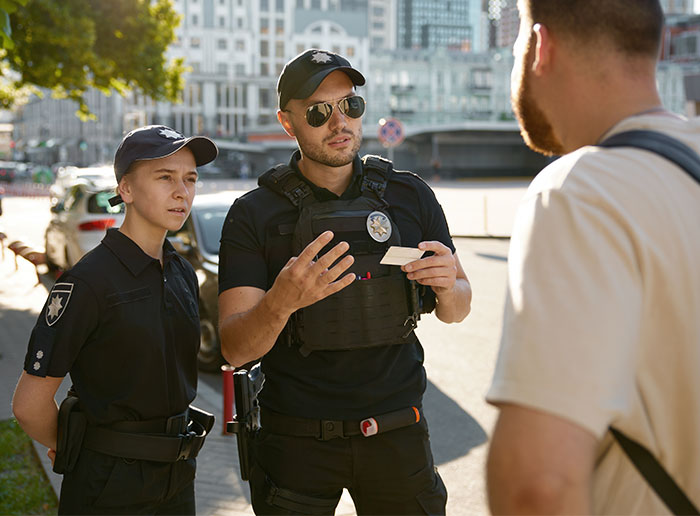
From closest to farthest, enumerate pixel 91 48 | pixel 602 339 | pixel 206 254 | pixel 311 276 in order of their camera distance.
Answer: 1. pixel 602 339
2. pixel 311 276
3. pixel 206 254
4. pixel 91 48

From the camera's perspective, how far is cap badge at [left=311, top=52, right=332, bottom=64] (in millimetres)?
2891

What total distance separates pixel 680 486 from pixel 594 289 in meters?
0.39

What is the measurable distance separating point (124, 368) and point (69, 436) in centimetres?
29

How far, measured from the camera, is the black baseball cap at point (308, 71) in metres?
2.87

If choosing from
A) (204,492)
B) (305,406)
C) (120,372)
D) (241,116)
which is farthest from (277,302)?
(241,116)

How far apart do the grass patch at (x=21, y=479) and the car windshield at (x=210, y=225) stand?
3.04 meters

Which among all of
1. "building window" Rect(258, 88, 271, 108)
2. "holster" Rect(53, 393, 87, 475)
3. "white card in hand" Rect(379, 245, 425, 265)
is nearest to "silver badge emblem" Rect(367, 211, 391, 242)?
"white card in hand" Rect(379, 245, 425, 265)

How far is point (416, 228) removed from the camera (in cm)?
296

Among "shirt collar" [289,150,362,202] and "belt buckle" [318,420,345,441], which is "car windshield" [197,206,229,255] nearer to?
"shirt collar" [289,150,362,202]

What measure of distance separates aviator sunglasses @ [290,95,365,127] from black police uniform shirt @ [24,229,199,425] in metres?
0.78

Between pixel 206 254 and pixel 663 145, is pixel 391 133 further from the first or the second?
pixel 663 145

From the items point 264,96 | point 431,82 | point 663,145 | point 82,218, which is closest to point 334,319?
point 663,145

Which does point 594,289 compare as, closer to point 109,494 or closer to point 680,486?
point 680,486

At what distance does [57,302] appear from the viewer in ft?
8.67
